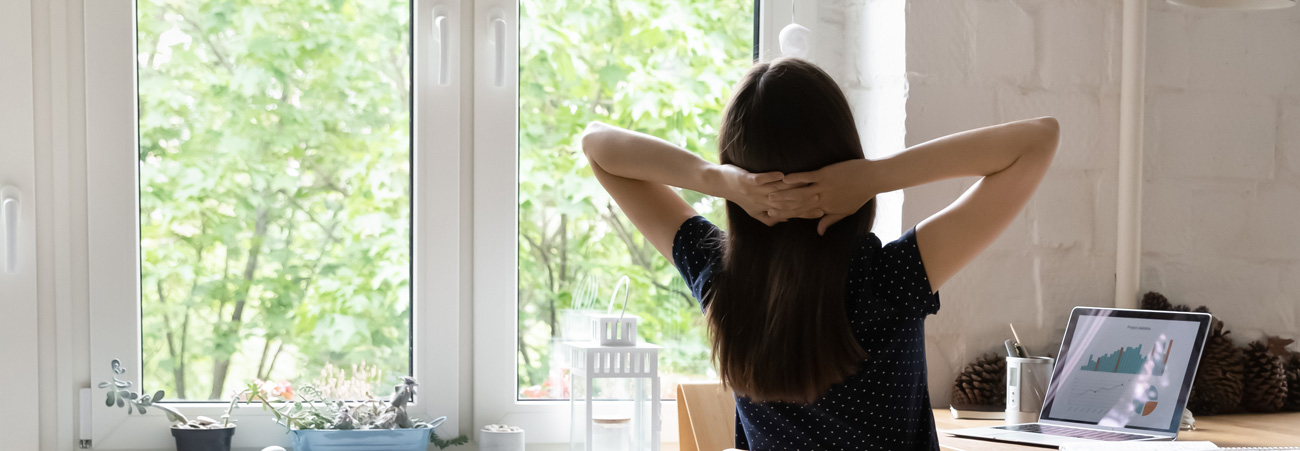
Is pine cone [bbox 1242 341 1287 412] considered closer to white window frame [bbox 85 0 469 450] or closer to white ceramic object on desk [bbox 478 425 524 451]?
white ceramic object on desk [bbox 478 425 524 451]

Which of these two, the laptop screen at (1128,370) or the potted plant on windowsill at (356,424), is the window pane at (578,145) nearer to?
the potted plant on windowsill at (356,424)

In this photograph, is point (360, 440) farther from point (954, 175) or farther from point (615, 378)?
point (954, 175)

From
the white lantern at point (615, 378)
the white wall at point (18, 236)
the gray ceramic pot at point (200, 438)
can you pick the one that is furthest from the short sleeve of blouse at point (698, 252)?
the white wall at point (18, 236)

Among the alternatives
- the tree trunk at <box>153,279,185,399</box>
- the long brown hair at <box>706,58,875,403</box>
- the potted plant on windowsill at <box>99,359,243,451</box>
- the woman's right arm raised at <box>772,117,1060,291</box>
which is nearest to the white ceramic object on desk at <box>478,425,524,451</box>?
the potted plant on windowsill at <box>99,359,243,451</box>

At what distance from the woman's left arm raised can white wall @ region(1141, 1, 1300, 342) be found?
944 mm

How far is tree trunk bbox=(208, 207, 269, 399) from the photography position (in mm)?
1714

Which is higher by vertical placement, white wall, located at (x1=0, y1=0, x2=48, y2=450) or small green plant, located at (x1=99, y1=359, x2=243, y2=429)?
white wall, located at (x1=0, y1=0, x2=48, y2=450)

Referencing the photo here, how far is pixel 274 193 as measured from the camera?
5.67ft

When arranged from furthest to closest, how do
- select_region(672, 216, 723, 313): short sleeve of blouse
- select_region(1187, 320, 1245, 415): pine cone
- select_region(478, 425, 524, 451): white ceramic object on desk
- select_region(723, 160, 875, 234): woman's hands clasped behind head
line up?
select_region(478, 425, 524, 451): white ceramic object on desk → select_region(1187, 320, 1245, 415): pine cone → select_region(672, 216, 723, 313): short sleeve of blouse → select_region(723, 160, 875, 234): woman's hands clasped behind head

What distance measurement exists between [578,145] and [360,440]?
63 centimetres

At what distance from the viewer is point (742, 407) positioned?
3.64 ft

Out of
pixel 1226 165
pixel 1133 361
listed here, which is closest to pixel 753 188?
pixel 1133 361

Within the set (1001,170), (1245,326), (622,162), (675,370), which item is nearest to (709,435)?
(675,370)

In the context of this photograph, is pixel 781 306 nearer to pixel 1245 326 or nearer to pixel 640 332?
pixel 640 332
